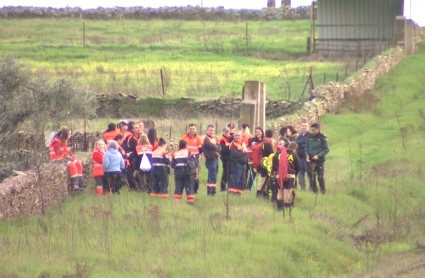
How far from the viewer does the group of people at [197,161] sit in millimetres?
16297

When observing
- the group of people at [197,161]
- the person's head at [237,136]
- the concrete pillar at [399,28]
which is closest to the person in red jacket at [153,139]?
the group of people at [197,161]

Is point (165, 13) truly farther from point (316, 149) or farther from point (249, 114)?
→ point (316, 149)

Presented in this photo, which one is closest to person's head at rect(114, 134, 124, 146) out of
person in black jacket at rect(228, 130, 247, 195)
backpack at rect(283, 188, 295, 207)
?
person in black jacket at rect(228, 130, 247, 195)

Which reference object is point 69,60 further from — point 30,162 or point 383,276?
point 383,276

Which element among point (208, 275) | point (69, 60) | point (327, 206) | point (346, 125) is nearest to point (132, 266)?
point (208, 275)

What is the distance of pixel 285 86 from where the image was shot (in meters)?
34.5

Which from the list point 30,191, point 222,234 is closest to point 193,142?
point 222,234

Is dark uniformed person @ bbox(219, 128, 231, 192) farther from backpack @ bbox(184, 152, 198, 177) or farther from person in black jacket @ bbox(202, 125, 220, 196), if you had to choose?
backpack @ bbox(184, 152, 198, 177)

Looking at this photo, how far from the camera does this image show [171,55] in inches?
1833

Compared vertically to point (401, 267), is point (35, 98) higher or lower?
higher

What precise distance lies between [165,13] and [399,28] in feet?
92.0

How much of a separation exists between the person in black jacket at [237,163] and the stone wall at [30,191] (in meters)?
3.42

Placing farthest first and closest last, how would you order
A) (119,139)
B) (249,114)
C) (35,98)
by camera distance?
(35,98) → (249,114) → (119,139)

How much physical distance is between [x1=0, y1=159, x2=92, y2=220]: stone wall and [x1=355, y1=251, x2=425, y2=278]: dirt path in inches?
228
